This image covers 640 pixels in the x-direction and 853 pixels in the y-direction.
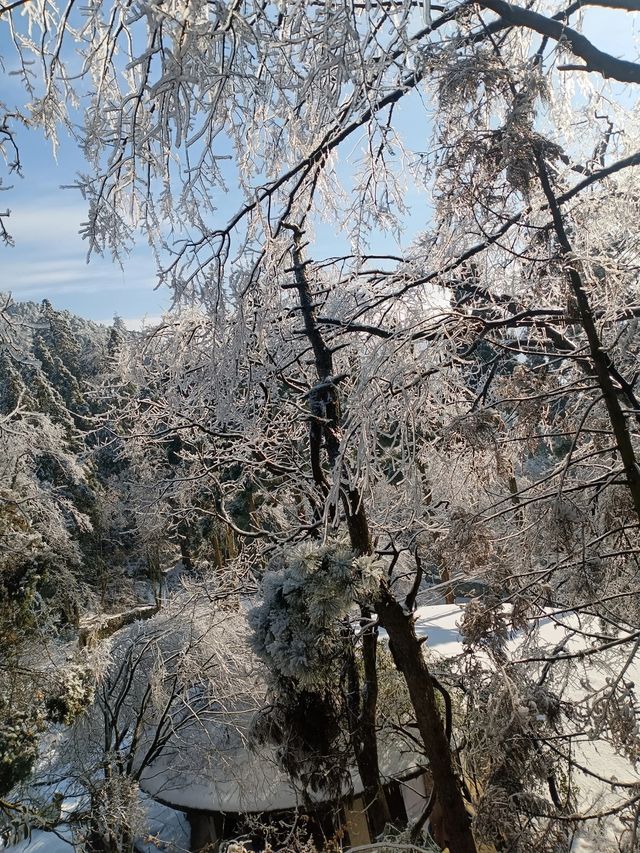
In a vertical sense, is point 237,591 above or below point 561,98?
below

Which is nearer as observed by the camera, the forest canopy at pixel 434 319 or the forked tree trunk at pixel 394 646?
the forest canopy at pixel 434 319

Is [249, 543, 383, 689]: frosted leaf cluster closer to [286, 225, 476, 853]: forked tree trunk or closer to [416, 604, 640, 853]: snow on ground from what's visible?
[286, 225, 476, 853]: forked tree trunk

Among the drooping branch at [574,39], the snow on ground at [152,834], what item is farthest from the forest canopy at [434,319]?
the snow on ground at [152,834]

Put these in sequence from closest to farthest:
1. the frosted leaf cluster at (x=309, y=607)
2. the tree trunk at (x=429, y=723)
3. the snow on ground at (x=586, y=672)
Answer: the snow on ground at (x=586, y=672) < the frosted leaf cluster at (x=309, y=607) < the tree trunk at (x=429, y=723)

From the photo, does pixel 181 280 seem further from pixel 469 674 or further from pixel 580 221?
pixel 469 674

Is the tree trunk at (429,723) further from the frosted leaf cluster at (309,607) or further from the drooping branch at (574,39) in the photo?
the drooping branch at (574,39)

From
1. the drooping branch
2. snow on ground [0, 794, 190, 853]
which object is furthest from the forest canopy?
snow on ground [0, 794, 190, 853]

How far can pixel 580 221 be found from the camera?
3268 mm

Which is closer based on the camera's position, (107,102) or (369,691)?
(107,102)

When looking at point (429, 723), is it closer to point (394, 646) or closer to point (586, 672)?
point (394, 646)

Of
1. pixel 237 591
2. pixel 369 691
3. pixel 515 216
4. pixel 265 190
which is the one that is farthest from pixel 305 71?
pixel 237 591

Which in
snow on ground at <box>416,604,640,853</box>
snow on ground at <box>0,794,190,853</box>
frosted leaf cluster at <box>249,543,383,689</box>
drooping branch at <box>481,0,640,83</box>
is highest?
drooping branch at <box>481,0,640,83</box>

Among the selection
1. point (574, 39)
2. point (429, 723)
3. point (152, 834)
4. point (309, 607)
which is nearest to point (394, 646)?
point (429, 723)

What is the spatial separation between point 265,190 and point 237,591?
17.4ft
